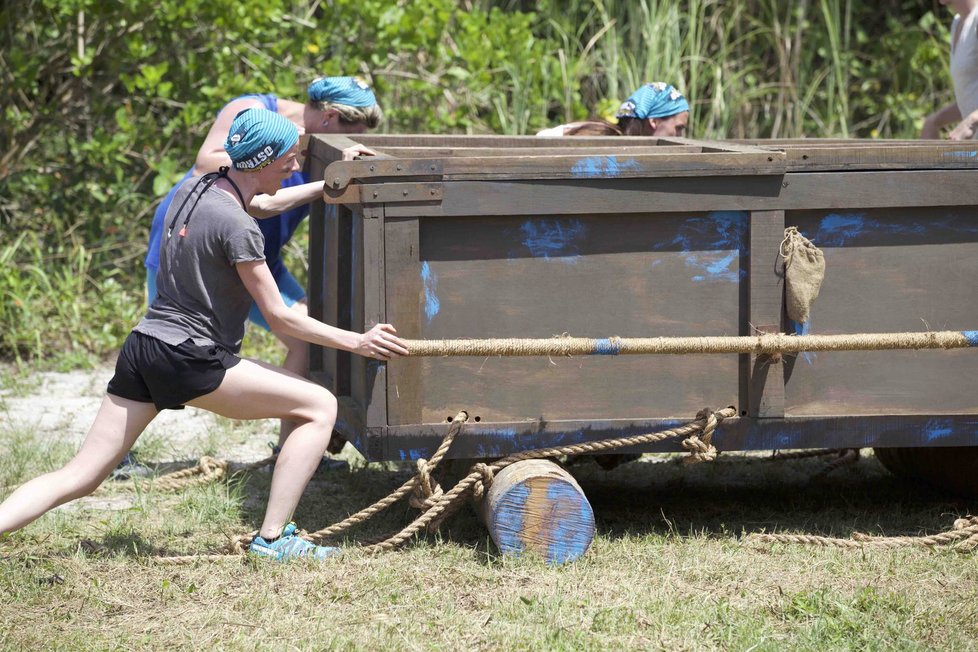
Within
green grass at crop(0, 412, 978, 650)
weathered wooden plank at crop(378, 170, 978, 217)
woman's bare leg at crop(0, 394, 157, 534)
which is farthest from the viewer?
weathered wooden plank at crop(378, 170, 978, 217)

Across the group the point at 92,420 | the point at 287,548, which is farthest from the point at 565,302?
the point at 92,420

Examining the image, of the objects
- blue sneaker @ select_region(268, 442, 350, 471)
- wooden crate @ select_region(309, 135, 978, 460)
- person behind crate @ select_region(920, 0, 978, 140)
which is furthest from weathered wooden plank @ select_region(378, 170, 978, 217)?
blue sneaker @ select_region(268, 442, 350, 471)

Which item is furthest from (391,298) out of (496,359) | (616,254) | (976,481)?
(976,481)

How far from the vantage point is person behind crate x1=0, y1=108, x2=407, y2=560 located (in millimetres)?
3404

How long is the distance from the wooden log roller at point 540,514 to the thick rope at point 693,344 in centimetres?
37

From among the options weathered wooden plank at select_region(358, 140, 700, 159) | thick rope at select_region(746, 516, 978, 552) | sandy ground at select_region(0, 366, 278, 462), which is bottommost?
sandy ground at select_region(0, 366, 278, 462)

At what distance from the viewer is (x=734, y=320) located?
367 cm

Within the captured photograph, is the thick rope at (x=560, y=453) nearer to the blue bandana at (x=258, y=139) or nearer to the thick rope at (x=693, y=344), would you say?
the thick rope at (x=693, y=344)

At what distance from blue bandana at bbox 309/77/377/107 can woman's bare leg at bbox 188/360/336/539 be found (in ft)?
4.18

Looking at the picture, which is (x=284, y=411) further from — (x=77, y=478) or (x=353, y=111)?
(x=353, y=111)

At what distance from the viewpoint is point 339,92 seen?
175 inches

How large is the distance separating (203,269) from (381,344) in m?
0.56

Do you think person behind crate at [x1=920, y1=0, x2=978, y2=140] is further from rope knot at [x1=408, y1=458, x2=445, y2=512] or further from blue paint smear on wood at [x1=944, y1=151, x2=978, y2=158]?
rope knot at [x1=408, y1=458, x2=445, y2=512]

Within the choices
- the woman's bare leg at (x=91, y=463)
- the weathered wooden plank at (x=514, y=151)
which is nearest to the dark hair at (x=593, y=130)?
the weathered wooden plank at (x=514, y=151)
